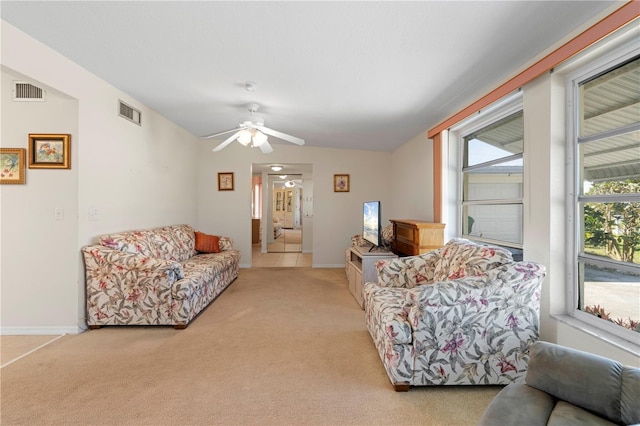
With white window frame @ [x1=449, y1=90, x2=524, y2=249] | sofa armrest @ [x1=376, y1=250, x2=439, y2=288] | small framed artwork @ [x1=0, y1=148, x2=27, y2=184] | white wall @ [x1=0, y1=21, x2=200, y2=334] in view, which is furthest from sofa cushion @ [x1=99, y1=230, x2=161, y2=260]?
white window frame @ [x1=449, y1=90, x2=524, y2=249]

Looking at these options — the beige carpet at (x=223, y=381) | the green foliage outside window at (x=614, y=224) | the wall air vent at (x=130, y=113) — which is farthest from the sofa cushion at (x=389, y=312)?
the wall air vent at (x=130, y=113)

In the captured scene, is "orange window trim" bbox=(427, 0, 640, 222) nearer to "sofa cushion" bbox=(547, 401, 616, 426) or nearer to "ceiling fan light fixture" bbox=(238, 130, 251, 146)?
"sofa cushion" bbox=(547, 401, 616, 426)

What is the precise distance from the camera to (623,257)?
1673mm

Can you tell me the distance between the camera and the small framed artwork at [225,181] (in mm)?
5543

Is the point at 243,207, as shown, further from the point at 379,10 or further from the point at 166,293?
the point at 379,10

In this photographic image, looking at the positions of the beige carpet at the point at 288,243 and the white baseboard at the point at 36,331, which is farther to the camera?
the beige carpet at the point at 288,243

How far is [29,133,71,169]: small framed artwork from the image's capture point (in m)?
2.66

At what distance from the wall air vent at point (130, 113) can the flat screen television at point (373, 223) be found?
2974mm

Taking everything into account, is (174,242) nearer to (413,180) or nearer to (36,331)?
(36,331)

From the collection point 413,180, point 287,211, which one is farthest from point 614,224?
point 287,211

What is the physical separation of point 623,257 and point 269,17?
2.49 metres

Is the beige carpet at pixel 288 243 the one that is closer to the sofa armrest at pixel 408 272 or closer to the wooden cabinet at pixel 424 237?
the wooden cabinet at pixel 424 237

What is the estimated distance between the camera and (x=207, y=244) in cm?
451

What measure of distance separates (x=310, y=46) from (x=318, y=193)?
3.67m
